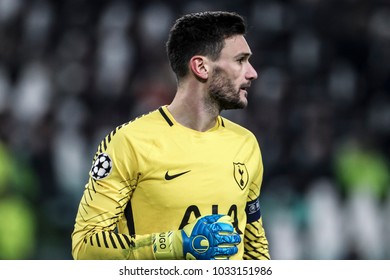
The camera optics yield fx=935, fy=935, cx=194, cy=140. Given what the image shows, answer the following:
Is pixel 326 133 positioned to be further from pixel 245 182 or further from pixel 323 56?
pixel 245 182

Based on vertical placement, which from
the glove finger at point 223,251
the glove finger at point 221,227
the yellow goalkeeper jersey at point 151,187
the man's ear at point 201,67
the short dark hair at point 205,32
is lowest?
the glove finger at point 223,251

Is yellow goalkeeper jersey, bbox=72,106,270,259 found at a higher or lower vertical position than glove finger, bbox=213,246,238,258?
higher

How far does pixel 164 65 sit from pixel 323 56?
1666mm

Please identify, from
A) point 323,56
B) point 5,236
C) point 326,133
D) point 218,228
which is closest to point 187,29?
point 218,228

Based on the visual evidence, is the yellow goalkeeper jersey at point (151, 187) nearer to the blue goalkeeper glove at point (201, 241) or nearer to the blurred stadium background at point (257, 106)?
the blue goalkeeper glove at point (201, 241)

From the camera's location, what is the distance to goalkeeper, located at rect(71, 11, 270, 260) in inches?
140

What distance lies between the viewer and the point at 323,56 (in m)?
9.31

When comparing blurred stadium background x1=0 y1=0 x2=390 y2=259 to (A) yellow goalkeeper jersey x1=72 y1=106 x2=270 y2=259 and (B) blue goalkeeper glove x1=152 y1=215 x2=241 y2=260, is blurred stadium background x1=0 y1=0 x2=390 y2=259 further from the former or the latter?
(B) blue goalkeeper glove x1=152 y1=215 x2=241 y2=260

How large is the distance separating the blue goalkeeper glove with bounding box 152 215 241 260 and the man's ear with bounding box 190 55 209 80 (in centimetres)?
63

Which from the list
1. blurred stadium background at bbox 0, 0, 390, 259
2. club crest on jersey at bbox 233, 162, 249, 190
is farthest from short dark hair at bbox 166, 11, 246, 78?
blurred stadium background at bbox 0, 0, 390, 259

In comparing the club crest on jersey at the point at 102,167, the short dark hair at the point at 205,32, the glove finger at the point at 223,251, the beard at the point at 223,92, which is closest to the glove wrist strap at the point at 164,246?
the glove finger at the point at 223,251

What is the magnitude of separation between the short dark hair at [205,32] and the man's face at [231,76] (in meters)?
0.04

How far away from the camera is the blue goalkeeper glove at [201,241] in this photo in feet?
11.4
